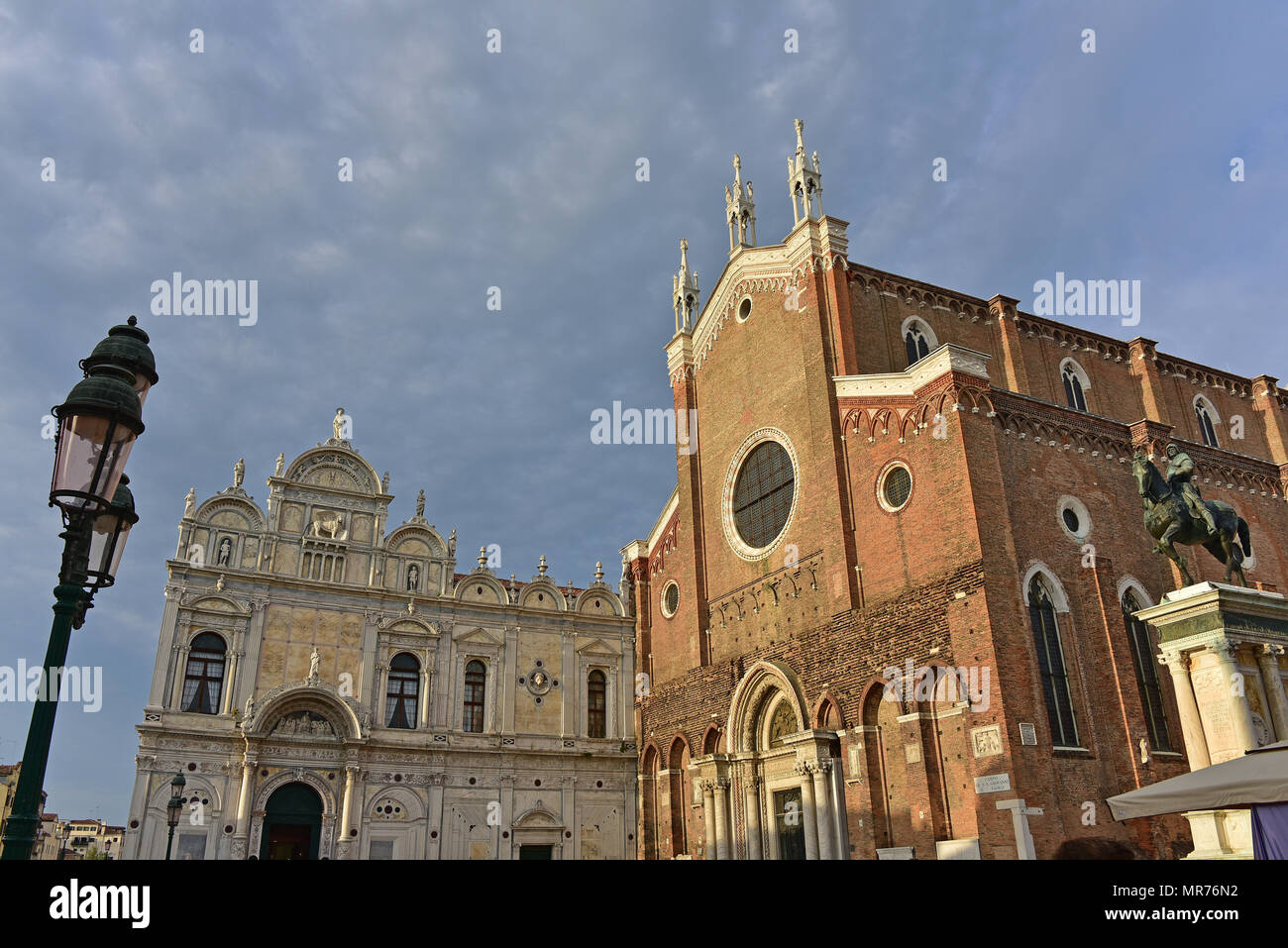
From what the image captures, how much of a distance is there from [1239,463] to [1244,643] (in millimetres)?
12176

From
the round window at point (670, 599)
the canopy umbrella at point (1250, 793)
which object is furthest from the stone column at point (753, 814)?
the canopy umbrella at point (1250, 793)

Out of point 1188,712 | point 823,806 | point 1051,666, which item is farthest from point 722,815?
point 1188,712

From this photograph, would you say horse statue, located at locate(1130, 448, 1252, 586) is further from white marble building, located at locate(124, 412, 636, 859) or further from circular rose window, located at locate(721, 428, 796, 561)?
white marble building, located at locate(124, 412, 636, 859)

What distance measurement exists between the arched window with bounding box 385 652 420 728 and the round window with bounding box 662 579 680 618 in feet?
27.7

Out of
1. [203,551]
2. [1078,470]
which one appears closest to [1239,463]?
[1078,470]

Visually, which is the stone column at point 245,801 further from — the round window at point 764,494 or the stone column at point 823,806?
the round window at point 764,494

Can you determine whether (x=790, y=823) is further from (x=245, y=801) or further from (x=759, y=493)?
(x=245, y=801)

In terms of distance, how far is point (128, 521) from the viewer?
268 inches

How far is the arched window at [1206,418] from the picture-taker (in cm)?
3046

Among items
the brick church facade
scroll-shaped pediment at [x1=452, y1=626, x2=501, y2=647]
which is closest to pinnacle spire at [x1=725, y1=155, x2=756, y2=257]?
the brick church facade

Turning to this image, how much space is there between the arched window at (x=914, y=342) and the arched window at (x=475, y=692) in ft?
55.9

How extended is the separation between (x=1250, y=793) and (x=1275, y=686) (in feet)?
28.4

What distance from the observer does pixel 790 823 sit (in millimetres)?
22828
